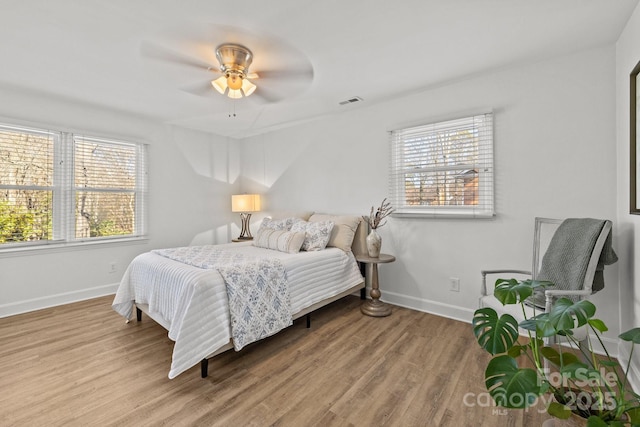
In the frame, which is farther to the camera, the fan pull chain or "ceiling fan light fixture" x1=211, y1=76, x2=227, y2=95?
the fan pull chain

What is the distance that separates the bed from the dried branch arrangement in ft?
0.46

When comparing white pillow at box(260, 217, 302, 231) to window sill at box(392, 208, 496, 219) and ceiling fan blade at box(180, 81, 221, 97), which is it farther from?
ceiling fan blade at box(180, 81, 221, 97)

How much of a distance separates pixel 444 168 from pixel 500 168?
492 millimetres

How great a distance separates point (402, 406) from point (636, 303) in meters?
1.64

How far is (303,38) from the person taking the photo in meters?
2.13

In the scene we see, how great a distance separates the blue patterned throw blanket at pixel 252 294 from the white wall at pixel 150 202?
179 centimetres

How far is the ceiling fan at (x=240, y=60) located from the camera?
2150 millimetres

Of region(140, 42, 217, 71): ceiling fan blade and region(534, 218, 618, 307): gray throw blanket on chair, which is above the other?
region(140, 42, 217, 71): ceiling fan blade

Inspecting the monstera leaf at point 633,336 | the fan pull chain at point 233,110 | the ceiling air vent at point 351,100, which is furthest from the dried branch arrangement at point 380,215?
the monstera leaf at point 633,336

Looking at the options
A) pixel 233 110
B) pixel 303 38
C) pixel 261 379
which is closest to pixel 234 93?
pixel 303 38

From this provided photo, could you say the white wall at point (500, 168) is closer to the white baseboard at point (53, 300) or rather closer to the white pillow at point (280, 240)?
the white pillow at point (280, 240)

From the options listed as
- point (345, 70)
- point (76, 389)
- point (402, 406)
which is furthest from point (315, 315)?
point (345, 70)

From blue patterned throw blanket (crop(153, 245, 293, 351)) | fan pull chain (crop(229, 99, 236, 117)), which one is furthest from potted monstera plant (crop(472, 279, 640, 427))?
fan pull chain (crop(229, 99, 236, 117))

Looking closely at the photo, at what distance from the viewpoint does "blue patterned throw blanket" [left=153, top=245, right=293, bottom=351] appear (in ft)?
6.97
